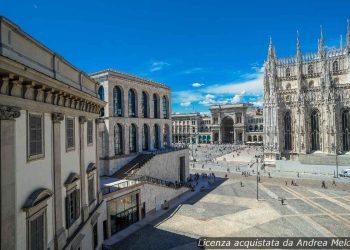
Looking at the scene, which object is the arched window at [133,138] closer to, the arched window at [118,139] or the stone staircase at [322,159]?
the arched window at [118,139]

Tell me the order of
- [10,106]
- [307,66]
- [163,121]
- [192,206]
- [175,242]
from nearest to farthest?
1. [10,106]
2. [175,242]
3. [192,206]
4. [163,121]
5. [307,66]

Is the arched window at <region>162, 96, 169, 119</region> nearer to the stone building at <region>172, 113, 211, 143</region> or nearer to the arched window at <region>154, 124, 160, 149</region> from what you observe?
the arched window at <region>154, 124, 160, 149</region>

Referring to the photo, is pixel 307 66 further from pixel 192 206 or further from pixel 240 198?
pixel 192 206

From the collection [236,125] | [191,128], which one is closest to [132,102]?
[236,125]

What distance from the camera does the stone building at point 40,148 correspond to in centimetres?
759

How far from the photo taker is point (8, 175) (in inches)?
299

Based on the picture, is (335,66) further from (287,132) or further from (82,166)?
(82,166)

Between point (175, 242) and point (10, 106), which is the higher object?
point (10, 106)

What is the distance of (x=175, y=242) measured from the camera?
20859mm

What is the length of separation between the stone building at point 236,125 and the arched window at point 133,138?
308 ft

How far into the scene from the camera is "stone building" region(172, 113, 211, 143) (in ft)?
461

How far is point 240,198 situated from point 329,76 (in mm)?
48718

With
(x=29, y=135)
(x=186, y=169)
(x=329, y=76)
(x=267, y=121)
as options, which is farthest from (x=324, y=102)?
(x=29, y=135)

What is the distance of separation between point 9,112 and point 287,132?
234 feet
